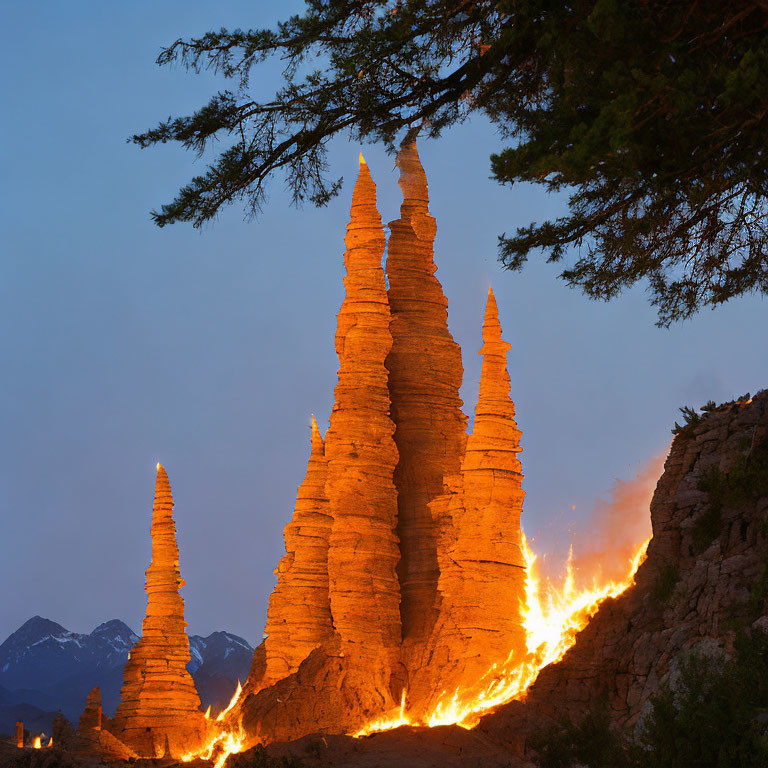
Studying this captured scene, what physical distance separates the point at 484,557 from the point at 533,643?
2.31 meters

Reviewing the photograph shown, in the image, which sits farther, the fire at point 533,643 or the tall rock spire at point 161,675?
the tall rock spire at point 161,675

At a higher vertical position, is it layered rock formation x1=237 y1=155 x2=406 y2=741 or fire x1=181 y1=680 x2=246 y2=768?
layered rock formation x1=237 y1=155 x2=406 y2=741

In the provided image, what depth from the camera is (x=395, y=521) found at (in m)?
27.7

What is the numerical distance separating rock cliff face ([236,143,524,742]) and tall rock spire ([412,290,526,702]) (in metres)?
0.03

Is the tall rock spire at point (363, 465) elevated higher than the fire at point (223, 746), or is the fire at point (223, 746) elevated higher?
the tall rock spire at point (363, 465)

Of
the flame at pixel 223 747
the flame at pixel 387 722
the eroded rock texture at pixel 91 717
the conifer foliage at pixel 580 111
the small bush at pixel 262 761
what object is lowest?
the small bush at pixel 262 761

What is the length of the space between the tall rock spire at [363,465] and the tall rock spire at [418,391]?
1.37 m

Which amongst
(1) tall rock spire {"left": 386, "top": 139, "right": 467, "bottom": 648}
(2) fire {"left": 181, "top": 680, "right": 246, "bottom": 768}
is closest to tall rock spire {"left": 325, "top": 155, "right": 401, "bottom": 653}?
(1) tall rock spire {"left": 386, "top": 139, "right": 467, "bottom": 648}

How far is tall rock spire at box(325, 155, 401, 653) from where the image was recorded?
86.6 feet

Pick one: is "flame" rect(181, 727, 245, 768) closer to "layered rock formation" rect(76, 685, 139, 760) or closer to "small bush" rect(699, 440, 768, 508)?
"layered rock formation" rect(76, 685, 139, 760)

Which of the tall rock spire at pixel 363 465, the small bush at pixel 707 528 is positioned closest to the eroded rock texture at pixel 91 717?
the tall rock spire at pixel 363 465

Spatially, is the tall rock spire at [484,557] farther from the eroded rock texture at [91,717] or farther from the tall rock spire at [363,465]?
the eroded rock texture at [91,717]

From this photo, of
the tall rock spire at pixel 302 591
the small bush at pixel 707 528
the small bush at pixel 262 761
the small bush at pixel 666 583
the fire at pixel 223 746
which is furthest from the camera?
the tall rock spire at pixel 302 591

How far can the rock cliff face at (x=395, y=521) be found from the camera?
82.1ft
